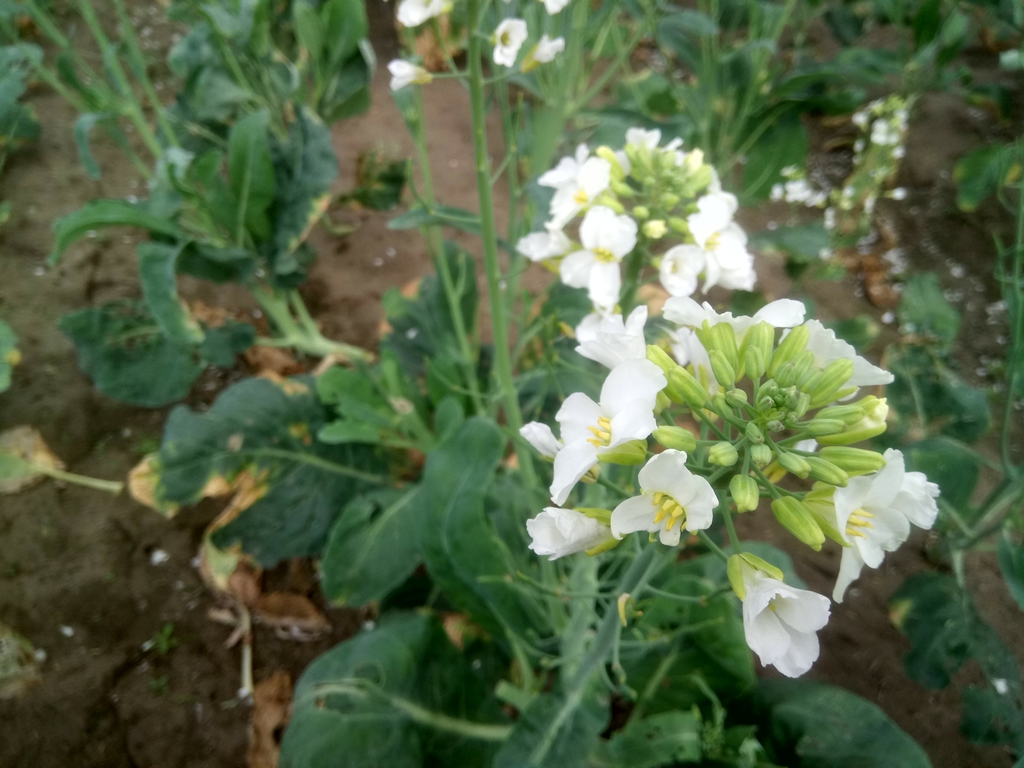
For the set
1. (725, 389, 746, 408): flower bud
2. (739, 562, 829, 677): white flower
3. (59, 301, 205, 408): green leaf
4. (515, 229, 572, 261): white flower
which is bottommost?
(59, 301, 205, 408): green leaf

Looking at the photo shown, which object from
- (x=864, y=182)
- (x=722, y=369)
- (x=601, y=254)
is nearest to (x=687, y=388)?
(x=722, y=369)

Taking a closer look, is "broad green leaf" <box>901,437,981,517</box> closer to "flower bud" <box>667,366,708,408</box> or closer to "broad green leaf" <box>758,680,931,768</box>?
"broad green leaf" <box>758,680,931,768</box>

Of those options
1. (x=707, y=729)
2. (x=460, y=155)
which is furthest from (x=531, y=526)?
(x=460, y=155)

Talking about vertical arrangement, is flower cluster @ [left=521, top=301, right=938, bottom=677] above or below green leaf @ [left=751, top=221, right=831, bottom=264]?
above

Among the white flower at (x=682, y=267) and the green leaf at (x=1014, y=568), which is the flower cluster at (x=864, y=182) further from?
the white flower at (x=682, y=267)

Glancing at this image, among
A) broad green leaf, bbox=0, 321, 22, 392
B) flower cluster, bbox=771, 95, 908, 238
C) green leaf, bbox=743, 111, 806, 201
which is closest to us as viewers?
broad green leaf, bbox=0, 321, 22, 392

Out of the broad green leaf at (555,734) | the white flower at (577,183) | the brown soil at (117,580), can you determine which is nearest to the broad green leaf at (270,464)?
the brown soil at (117,580)

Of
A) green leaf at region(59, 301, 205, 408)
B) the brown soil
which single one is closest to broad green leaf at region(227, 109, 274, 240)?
green leaf at region(59, 301, 205, 408)
